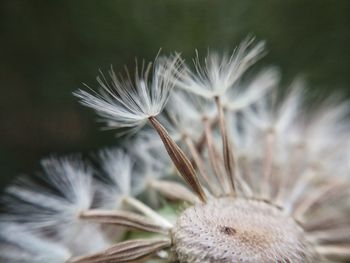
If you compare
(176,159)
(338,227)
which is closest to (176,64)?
(176,159)

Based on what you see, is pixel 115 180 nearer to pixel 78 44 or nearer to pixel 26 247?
pixel 26 247

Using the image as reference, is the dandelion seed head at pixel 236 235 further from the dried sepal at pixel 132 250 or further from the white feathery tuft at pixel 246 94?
the white feathery tuft at pixel 246 94

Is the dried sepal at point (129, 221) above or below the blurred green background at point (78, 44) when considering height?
below

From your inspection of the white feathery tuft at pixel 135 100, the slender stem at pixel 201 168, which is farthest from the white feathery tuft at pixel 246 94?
the white feathery tuft at pixel 135 100

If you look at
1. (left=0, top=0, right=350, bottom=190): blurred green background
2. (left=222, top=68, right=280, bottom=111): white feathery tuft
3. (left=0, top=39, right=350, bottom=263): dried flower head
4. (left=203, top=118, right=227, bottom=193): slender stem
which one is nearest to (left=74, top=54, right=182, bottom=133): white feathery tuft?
(left=0, top=39, right=350, bottom=263): dried flower head

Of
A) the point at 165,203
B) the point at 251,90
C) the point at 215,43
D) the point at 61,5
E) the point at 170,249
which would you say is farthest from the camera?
the point at 215,43

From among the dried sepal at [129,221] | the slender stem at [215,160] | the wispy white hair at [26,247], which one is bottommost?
the dried sepal at [129,221]

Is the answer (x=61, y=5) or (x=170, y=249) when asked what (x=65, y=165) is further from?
(x=61, y=5)
